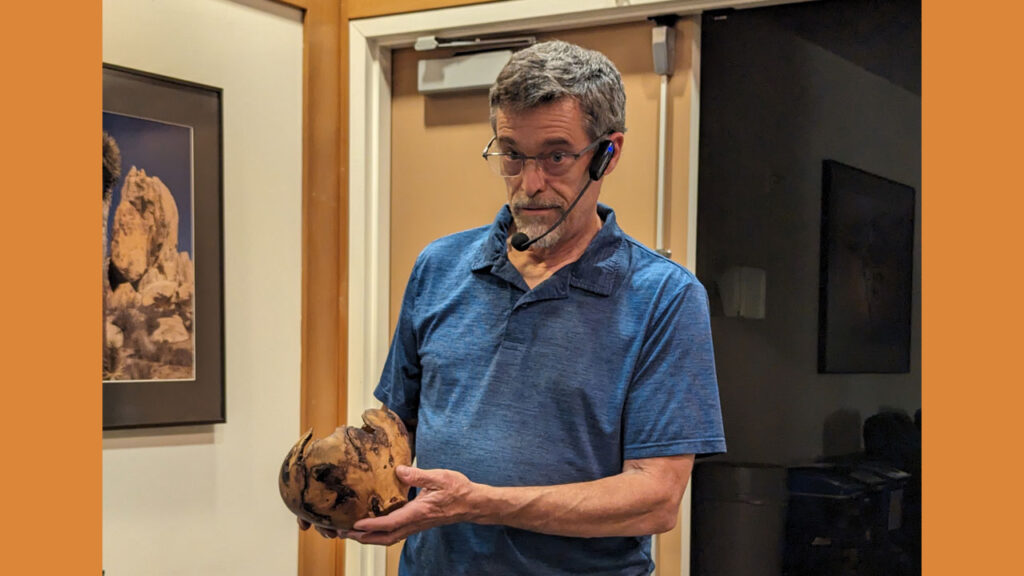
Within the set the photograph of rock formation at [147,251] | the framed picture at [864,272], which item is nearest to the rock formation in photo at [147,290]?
the photograph of rock formation at [147,251]

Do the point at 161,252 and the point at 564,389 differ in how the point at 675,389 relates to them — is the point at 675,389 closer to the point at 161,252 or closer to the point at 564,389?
the point at 564,389

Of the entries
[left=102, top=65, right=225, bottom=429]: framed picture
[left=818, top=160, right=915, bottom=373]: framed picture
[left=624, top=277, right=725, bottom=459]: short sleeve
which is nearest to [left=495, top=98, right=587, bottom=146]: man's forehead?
Answer: [left=624, top=277, right=725, bottom=459]: short sleeve

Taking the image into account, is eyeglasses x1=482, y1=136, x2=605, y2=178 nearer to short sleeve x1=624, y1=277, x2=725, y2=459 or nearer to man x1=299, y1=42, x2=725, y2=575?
man x1=299, y1=42, x2=725, y2=575

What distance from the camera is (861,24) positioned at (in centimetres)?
219

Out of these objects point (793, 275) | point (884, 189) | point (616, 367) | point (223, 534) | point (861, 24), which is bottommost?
point (223, 534)

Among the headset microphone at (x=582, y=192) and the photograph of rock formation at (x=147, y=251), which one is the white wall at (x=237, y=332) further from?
the headset microphone at (x=582, y=192)

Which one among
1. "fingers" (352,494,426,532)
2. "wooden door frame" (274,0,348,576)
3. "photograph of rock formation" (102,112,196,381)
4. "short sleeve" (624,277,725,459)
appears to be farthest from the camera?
"wooden door frame" (274,0,348,576)

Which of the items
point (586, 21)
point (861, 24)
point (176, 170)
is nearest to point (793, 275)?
point (861, 24)

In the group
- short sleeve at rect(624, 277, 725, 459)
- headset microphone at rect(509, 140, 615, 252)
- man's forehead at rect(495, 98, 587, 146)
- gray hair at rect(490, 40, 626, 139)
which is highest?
gray hair at rect(490, 40, 626, 139)

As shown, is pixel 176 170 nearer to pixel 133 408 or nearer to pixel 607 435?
pixel 133 408

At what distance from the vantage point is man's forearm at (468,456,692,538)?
136cm

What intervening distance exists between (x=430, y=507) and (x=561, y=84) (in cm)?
63

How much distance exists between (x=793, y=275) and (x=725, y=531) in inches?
23.5

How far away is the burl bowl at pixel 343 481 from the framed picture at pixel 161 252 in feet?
3.05
